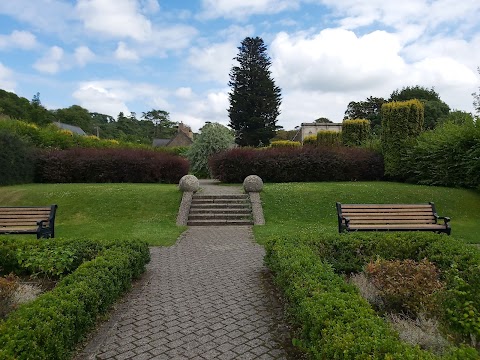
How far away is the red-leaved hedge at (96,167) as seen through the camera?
61.9 ft

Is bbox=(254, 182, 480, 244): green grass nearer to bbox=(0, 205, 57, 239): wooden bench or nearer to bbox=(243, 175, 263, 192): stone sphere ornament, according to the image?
bbox=(243, 175, 263, 192): stone sphere ornament

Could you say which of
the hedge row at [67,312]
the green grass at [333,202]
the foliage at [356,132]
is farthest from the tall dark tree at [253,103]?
the hedge row at [67,312]

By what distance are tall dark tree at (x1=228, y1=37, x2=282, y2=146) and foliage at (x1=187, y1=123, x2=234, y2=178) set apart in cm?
2380

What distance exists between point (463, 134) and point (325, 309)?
13702mm

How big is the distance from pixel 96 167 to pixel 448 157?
50.9ft

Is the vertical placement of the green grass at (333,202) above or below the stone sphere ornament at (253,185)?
below

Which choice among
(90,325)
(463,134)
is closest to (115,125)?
(463,134)

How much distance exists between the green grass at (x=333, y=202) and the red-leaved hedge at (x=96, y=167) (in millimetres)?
7163

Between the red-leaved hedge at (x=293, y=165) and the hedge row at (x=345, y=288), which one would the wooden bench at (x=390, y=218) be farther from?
the red-leaved hedge at (x=293, y=165)

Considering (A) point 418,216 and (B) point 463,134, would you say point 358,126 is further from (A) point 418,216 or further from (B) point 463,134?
(A) point 418,216

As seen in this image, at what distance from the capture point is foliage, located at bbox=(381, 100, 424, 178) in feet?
56.7

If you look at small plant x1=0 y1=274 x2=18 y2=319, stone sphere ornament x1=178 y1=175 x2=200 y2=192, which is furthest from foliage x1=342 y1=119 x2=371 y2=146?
small plant x1=0 y1=274 x2=18 y2=319

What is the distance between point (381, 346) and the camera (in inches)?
107

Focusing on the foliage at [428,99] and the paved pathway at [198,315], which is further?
the foliage at [428,99]
